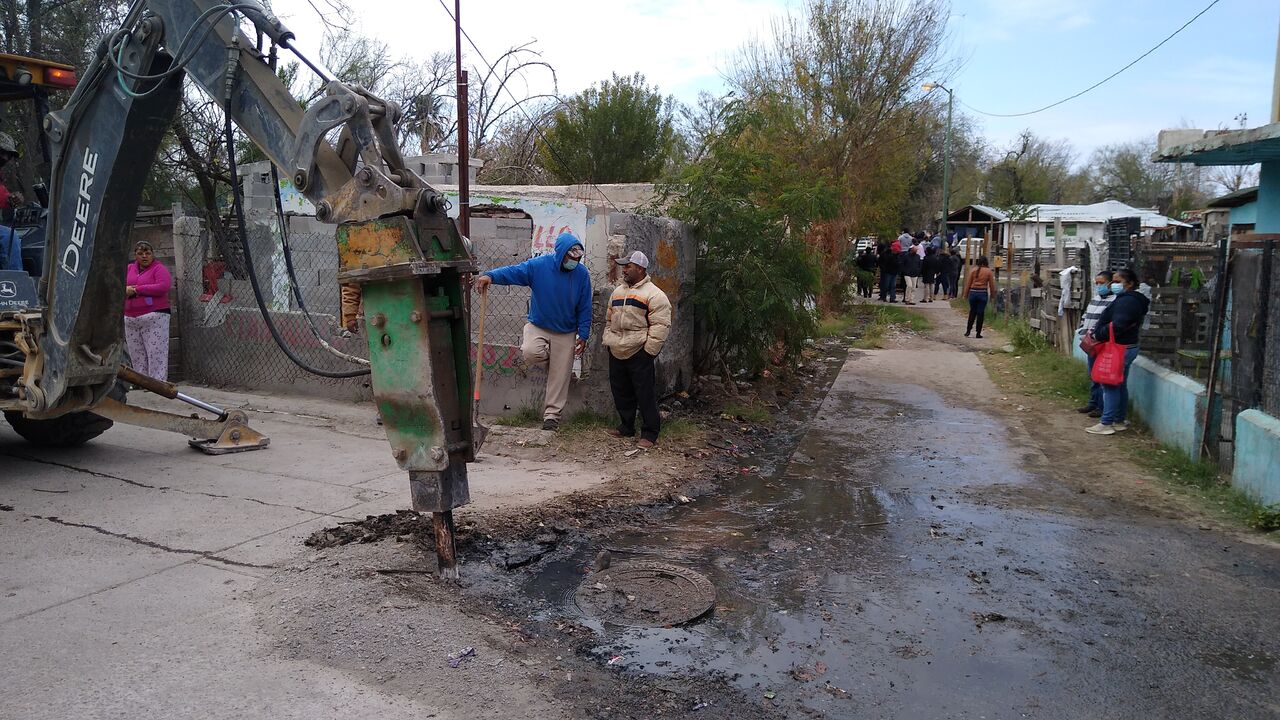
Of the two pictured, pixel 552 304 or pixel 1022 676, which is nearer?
pixel 1022 676

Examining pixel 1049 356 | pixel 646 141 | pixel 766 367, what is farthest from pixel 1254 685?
pixel 646 141

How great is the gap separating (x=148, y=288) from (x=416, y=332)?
23.0 feet

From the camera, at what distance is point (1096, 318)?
966 cm

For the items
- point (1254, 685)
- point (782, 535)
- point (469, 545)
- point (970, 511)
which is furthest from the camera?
point (970, 511)

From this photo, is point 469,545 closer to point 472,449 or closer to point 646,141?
point 472,449

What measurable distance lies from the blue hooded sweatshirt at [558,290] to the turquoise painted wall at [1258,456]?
17.4 ft

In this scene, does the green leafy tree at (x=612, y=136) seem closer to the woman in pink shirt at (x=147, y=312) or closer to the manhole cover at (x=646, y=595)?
the woman in pink shirt at (x=147, y=312)

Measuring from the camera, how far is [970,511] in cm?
652

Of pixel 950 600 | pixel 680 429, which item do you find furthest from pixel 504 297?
pixel 950 600

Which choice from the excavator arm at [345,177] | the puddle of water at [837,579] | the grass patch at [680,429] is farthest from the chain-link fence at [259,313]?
the puddle of water at [837,579]

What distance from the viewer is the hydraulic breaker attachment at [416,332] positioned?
13.2 feet

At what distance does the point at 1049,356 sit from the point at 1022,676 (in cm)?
1135

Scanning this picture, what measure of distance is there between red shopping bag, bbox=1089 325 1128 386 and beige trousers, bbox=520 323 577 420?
561cm

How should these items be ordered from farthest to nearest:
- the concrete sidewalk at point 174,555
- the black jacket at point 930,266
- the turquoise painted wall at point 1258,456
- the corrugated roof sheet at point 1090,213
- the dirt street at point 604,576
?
the corrugated roof sheet at point 1090,213
the black jacket at point 930,266
the turquoise painted wall at point 1258,456
the dirt street at point 604,576
the concrete sidewalk at point 174,555
